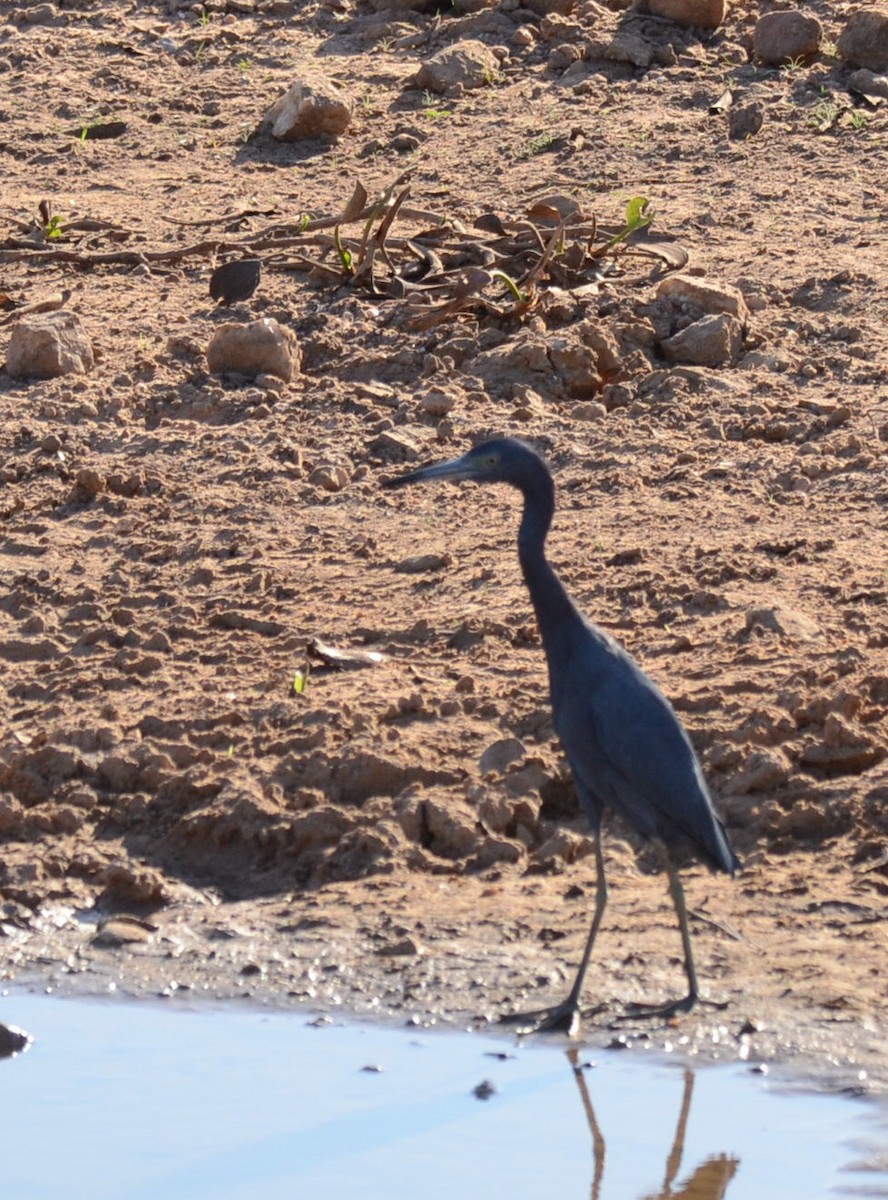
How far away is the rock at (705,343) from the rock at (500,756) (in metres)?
2.64

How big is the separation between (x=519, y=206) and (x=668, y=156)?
0.97m

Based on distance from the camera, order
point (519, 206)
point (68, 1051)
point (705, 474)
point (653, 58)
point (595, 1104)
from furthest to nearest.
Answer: point (653, 58) → point (519, 206) → point (705, 474) → point (68, 1051) → point (595, 1104)

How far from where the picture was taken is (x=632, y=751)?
502cm

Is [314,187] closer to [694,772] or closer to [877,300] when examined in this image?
[877,300]

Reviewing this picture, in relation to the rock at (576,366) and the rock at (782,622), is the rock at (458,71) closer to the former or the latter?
the rock at (576,366)

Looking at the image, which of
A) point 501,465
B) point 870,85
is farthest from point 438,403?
point 870,85

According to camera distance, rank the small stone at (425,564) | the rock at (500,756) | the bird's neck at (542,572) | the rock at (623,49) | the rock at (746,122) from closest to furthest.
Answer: the bird's neck at (542,572) → the rock at (500,756) → the small stone at (425,564) → the rock at (746,122) → the rock at (623,49)

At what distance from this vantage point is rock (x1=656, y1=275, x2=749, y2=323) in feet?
27.2

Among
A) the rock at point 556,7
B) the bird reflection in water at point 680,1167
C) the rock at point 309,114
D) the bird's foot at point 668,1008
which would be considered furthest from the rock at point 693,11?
the bird reflection in water at point 680,1167

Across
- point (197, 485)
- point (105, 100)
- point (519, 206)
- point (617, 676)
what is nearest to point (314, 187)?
point (519, 206)

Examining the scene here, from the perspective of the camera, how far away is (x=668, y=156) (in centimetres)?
1016

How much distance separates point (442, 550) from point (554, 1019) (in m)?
2.51

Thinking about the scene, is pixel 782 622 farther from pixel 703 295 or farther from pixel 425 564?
pixel 703 295

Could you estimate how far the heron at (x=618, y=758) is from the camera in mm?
5016
